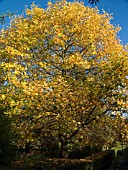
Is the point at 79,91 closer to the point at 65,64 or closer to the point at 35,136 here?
the point at 65,64

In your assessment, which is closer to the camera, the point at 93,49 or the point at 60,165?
the point at 60,165

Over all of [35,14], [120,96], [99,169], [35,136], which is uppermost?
[35,14]

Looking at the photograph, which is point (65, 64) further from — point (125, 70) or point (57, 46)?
point (125, 70)

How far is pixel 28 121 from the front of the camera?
19.2m

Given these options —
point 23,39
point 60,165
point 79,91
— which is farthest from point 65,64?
point 60,165

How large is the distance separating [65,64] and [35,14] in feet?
19.3

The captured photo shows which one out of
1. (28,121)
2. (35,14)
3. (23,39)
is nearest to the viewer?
(28,121)

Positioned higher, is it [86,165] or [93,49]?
[93,49]

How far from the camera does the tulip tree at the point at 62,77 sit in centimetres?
1786

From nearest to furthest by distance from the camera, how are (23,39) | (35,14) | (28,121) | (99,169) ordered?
(99,169) < (28,121) < (23,39) < (35,14)

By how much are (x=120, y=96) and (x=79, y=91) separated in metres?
2.73

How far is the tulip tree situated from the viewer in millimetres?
17859

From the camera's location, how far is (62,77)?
60.9 feet

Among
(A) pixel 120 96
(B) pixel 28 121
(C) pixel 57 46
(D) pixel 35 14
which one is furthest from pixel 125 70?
(D) pixel 35 14
